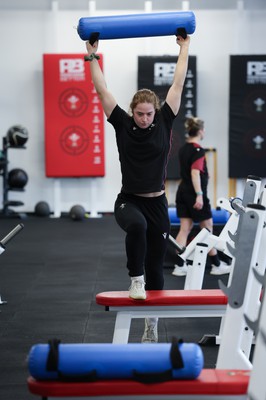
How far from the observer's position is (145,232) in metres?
3.65

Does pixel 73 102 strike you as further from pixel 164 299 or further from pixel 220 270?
pixel 164 299

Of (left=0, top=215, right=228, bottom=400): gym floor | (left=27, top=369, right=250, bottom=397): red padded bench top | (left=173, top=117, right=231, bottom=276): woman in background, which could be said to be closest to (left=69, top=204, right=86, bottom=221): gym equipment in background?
(left=0, top=215, right=228, bottom=400): gym floor

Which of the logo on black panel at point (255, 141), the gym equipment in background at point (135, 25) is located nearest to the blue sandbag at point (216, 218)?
the logo on black panel at point (255, 141)

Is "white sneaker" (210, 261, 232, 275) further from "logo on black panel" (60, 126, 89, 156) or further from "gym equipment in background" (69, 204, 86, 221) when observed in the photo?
"logo on black panel" (60, 126, 89, 156)

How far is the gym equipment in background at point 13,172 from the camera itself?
11.0m

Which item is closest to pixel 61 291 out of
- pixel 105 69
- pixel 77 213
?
pixel 77 213

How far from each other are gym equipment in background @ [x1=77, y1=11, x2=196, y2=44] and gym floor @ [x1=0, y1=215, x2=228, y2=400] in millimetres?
1690

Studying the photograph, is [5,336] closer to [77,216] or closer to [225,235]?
[225,235]

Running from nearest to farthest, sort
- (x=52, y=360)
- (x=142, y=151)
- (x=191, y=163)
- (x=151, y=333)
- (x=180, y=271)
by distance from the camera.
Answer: (x=52, y=360), (x=142, y=151), (x=151, y=333), (x=191, y=163), (x=180, y=271)

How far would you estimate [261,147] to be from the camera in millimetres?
11391

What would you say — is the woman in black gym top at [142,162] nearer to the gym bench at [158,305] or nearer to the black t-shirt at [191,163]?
the gym bench at [158,305]

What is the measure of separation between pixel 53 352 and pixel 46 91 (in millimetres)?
9181

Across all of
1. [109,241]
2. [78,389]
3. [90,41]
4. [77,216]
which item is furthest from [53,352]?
[77,216]

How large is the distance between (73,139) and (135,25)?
7.73 m
